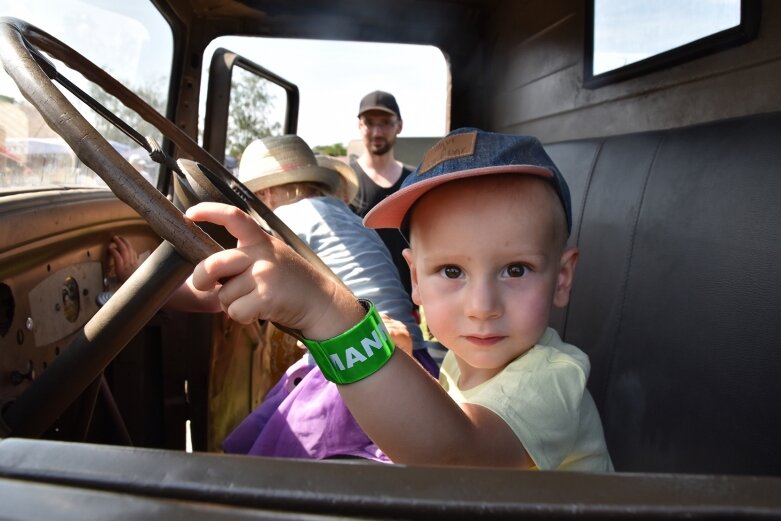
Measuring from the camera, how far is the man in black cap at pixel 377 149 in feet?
12.0

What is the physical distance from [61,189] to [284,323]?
1000 mm

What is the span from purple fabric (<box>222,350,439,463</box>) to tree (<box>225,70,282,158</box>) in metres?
1.22

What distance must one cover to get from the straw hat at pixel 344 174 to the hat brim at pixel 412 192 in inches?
66.4

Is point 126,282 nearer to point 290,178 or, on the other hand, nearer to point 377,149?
point 290,178

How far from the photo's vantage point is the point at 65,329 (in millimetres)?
1308

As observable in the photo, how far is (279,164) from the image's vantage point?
7.75 ft

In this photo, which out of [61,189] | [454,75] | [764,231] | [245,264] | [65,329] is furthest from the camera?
[454,75]

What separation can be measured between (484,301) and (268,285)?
362mm

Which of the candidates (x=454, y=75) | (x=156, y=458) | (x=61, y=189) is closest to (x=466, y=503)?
(x=156, y=458)

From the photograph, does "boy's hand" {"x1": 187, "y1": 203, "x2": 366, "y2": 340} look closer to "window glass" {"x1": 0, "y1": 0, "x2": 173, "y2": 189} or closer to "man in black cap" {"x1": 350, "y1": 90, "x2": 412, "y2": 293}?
"window glass" {"x1": 0, "y1": 0, "x2": 173, "y2": 189}

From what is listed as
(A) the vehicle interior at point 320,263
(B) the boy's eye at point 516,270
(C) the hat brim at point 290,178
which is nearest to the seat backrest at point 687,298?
(A) the vehicle interior at point 320,263

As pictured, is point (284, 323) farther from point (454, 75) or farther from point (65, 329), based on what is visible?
point (454, 75)

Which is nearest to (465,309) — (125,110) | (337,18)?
(125,110)

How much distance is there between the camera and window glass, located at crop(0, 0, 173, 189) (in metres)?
1.29
